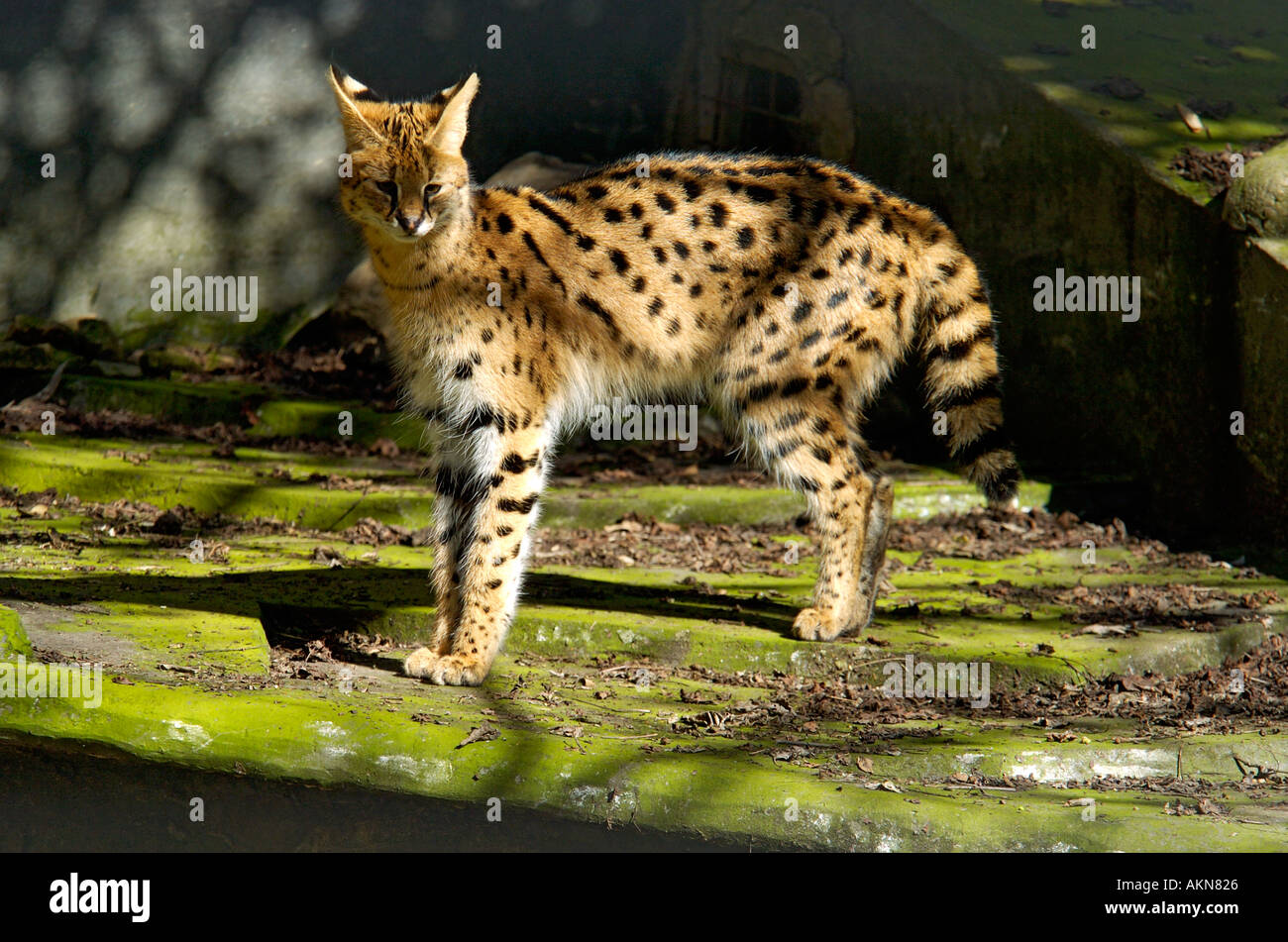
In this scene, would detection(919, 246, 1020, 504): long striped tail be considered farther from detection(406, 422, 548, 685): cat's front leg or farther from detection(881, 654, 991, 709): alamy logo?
detection(406, 422, 548, 685): cat's front leg

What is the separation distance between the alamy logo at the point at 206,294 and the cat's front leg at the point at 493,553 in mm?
7505

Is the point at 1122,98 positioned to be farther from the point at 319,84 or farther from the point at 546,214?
the point at 319,84

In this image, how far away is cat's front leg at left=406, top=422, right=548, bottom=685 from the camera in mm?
5547

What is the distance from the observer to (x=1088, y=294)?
29.4ft

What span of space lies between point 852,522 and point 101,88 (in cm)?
975

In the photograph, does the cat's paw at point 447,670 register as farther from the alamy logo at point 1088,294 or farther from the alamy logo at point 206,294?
the alamy logo at point 206,294

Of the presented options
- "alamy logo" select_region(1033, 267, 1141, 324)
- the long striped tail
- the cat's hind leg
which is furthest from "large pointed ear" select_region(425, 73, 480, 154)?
"alamy logo" select_region(1033, 267, 1141, 324)

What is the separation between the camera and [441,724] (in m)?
4.69

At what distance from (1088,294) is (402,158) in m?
5.43

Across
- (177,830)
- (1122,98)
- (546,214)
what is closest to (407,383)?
(546,214)

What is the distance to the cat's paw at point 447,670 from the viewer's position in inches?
215

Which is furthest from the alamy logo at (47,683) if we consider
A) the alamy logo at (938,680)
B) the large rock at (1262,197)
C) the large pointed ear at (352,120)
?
the large rock at (1262,197)

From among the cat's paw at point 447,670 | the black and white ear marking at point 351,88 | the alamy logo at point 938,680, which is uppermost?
the black and white ear marking at point 351,88

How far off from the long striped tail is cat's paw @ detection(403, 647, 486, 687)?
2.59 meters
